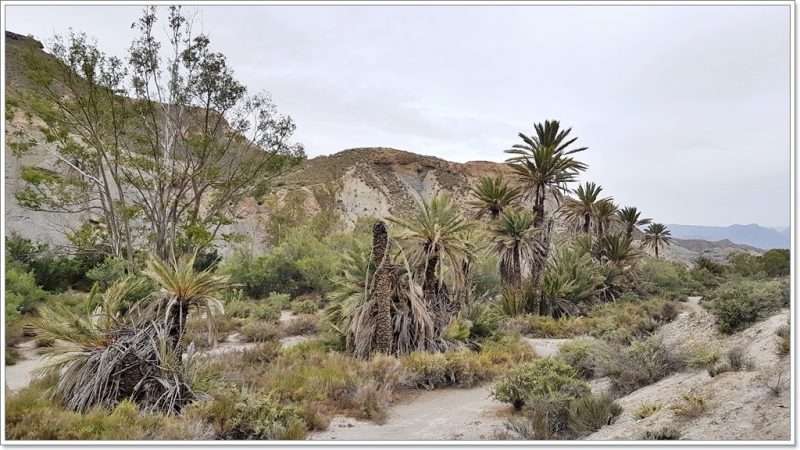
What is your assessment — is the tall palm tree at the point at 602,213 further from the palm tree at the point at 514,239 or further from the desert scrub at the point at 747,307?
the desert scrub at the point at 747,307

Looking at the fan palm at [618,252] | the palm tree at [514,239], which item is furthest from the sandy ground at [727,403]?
the fan palm at [618,252]

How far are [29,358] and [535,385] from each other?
1121 centimetres

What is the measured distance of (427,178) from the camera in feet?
209

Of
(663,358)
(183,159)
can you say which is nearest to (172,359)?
(663,358)

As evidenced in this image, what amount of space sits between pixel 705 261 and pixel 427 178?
35962 mm

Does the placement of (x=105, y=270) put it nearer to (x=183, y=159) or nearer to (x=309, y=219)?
(x=183, y=159)

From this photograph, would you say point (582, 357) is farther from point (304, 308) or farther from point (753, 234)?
point (304, 308)

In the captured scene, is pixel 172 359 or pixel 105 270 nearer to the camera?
pixel 172 359

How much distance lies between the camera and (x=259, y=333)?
45.6 ft

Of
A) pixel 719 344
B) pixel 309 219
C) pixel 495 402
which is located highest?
pixel 309 219

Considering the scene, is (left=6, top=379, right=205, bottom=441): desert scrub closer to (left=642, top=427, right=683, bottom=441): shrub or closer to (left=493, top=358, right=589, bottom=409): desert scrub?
(left=493, top=358, right=589, bottom=409): desert scrub

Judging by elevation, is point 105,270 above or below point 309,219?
below

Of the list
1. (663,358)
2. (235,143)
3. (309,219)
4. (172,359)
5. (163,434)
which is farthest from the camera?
(309,219)

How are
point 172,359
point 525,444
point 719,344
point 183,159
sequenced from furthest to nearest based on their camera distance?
point 183,159 < point 719,344 < point 172,359 < point 525,444
